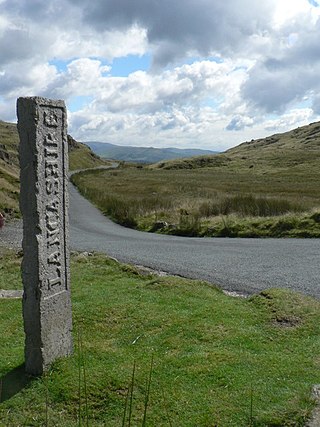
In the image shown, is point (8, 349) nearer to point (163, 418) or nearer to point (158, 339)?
point (158, 339)

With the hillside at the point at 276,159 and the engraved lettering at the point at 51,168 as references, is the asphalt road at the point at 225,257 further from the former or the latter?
the hillside at the point at 276,159

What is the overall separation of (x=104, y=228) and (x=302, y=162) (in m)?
75.9

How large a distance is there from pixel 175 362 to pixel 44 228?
2601mm

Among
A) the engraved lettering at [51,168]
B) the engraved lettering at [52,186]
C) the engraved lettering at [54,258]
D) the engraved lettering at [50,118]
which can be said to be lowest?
the engraved lettering at [54,258]

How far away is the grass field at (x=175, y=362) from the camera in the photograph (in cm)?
545

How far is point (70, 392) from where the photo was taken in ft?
19.6

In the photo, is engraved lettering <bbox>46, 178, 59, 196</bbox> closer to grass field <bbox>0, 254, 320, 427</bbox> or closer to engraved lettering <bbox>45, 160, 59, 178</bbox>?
engraved lettering <bbox>45, 160, 59, 178</bbox>

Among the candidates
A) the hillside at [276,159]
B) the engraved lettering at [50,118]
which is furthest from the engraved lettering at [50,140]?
the hillside at [276,159]

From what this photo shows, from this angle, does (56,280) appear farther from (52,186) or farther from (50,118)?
(50,118)

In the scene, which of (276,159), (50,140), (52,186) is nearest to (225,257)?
(52,186)

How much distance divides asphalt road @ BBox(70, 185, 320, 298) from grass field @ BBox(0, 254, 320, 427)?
9.18 ft

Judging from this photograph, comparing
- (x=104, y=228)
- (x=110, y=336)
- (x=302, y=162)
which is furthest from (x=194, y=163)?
(x=110, y=336)

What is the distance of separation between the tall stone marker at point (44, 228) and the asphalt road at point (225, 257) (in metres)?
6.13

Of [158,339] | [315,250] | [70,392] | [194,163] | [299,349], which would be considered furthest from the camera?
[194,163]
